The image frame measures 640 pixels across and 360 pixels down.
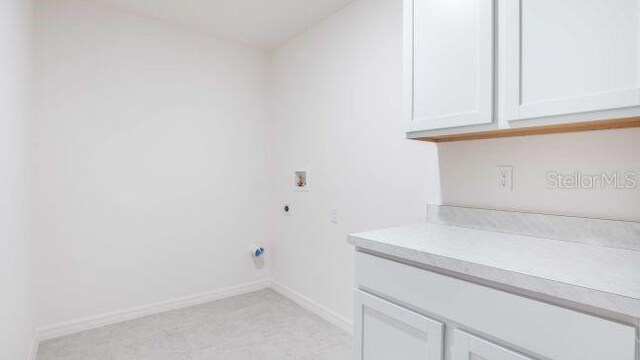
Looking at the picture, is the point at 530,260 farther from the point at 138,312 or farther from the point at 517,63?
the point at 138,312

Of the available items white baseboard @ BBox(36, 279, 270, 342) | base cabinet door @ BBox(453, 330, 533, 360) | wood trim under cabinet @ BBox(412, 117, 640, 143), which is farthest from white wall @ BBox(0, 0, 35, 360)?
wood trim under cabinet @ BBox(412, 117, 640, 143)

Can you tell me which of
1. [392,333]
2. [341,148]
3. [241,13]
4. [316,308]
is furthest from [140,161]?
[392,333]

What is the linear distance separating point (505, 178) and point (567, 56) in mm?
599

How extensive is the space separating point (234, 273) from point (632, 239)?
288cm

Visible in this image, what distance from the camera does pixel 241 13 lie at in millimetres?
2637

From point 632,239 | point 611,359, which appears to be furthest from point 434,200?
point 611,359

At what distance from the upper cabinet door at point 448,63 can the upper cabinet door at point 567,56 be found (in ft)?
0.22

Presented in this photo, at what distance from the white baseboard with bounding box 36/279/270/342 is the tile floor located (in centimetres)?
5

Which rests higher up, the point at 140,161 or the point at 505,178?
the point at 140,161

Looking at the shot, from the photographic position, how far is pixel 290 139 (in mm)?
3158

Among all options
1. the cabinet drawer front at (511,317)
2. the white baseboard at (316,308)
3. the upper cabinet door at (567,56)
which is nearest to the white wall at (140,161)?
the white baseboard at (316,308)

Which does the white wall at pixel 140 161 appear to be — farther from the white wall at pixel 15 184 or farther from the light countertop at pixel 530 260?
the light countertop at pixel 530 260

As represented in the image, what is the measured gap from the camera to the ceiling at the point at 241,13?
8.16 feet

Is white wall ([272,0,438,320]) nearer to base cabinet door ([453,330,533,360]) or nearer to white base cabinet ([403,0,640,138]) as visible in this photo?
white base cabinet ([403,0,640,138])
